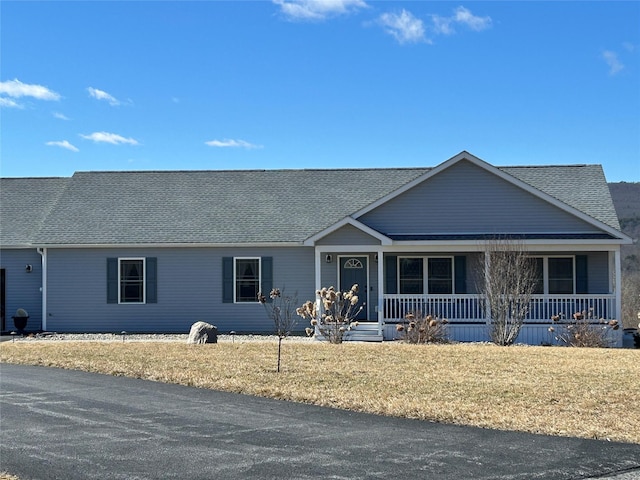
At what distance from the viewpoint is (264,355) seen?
15547 mm

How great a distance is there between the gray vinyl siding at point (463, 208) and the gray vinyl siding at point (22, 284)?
10.3 metres

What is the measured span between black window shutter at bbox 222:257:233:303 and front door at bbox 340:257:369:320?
3.27 meters

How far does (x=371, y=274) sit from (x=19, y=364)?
426 inches

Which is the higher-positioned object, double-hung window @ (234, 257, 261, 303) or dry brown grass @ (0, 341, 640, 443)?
double-hung window @ (234, 257, 261, 303)

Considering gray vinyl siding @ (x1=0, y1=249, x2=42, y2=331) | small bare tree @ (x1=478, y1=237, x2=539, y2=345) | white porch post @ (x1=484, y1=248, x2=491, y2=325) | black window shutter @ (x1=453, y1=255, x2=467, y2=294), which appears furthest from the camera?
gray vinyl siding @ (x1=0, y1=249, x2=42, y2=331)

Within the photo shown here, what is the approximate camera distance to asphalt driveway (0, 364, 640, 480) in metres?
7.12

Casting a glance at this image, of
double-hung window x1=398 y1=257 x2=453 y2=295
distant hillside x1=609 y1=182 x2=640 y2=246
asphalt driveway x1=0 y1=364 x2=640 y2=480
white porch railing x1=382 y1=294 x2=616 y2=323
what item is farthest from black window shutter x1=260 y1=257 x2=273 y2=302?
distant hillside x1=609 y1=182 x2=640 y2=246

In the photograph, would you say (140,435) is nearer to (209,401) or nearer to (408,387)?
(209,401)

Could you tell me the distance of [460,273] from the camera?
22.5m

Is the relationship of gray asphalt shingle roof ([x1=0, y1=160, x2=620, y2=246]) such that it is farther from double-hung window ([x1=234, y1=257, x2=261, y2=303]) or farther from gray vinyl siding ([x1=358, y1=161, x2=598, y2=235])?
gray vinyl siding ([x1=358, y1=161, x2=598, y2=235])

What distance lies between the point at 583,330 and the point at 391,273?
5705 millimetres

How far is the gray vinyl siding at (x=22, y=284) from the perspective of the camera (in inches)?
939

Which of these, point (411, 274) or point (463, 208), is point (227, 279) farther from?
point (463, 208)

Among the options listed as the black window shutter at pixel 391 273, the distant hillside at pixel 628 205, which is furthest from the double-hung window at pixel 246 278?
the distant hillside at pixel 628 205
